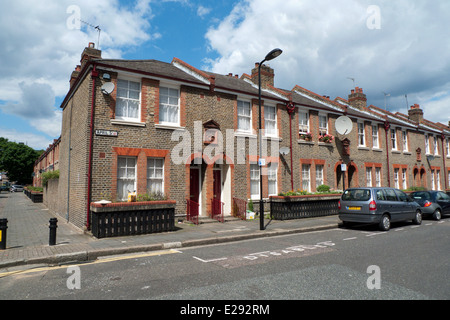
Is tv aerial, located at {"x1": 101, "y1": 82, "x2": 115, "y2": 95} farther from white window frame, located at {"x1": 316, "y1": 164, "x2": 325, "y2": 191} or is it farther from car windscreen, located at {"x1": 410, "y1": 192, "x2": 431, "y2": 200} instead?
car windscreen, located at {"x1": 410, "y1": 192, "x2": 431, "y2": 200}

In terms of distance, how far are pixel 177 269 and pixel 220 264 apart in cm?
97

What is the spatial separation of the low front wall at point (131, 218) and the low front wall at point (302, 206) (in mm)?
5699

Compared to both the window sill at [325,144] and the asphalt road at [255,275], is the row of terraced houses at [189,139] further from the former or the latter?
the asphalt road at [255,275]

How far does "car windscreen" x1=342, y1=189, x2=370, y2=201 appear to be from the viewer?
11.1 m

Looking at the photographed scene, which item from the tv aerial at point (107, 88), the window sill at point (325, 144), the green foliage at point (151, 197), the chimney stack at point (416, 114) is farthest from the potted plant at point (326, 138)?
the chimney stack at point (416, 114)

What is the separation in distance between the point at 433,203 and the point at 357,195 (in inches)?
258

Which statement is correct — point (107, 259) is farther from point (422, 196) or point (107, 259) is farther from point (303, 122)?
point (422, 196)

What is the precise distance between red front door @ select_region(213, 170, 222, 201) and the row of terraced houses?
0.16ft

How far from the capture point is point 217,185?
46.6 feet

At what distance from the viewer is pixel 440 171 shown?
2759 centimetres

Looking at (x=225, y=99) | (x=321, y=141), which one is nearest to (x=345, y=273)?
(x=225, y=99)

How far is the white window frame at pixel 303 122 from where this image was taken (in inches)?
677

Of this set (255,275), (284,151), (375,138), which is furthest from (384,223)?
(375,138)
